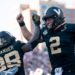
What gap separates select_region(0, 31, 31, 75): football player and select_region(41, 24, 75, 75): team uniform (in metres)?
0.36

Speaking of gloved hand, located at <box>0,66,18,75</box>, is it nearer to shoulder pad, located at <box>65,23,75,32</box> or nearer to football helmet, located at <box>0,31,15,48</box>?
football helmet, located at <box>0,31,15,48</box>

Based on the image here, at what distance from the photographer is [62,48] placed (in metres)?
6.55

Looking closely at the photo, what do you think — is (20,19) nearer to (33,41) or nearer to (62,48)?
(33,41)

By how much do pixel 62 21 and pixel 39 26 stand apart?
39 centimetres

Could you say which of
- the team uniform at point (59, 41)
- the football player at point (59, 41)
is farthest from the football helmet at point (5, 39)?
the team uniform at point (59, 41)

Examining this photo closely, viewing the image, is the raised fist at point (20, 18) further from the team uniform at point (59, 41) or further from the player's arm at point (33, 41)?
the team uniform at point (59, 41)

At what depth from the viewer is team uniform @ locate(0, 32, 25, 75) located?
6648 mm

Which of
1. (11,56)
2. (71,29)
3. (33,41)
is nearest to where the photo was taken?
(71,29)

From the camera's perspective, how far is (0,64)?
263 inches

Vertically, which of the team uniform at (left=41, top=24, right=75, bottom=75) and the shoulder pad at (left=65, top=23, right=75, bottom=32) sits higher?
the shoulder pad at (left=65, top=23, right=75, bottom=32)

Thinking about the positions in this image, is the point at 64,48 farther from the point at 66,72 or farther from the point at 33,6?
the point at 33,6

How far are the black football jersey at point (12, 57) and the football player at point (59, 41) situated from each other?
0.26 m

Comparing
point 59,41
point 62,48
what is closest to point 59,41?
point 59,41

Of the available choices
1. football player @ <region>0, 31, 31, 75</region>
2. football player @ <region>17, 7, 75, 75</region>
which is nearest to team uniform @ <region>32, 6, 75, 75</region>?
football player @ <region>17, 7, 75, 75</region>
